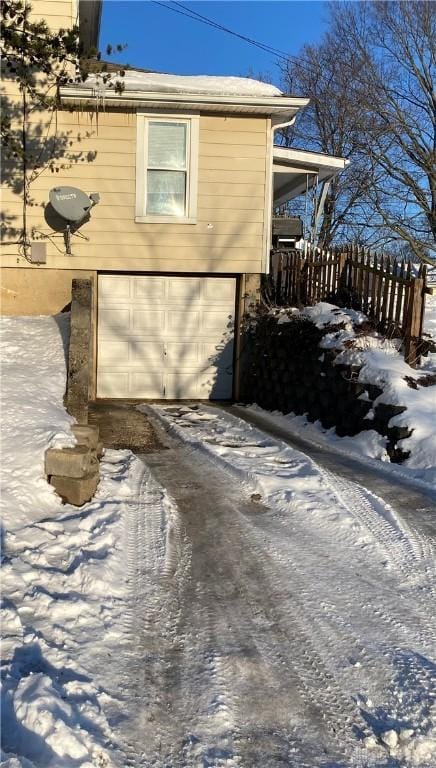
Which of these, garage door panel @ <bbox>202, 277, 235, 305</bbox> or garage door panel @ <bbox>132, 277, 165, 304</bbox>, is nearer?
garage door panel @ <bbox>132, 277, 165, 304</bbox>

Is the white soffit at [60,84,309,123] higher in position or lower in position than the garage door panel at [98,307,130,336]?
higher

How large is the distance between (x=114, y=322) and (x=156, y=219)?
73.2 inches

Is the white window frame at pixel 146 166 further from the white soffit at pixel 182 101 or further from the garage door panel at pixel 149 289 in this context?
the garage door panel at pixel 149 289

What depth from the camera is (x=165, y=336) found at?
10945mm

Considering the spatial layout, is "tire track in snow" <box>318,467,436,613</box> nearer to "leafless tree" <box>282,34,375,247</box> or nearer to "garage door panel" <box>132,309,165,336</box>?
"garage door panel" <box>132,309,165,336</box>

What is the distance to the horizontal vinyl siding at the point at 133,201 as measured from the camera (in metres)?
10.2

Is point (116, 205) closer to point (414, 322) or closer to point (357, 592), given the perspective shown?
point (414, 322)

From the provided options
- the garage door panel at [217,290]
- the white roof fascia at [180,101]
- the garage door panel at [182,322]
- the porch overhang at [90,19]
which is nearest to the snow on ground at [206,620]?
the garage door panel at [182,322]

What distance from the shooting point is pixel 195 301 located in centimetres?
1094

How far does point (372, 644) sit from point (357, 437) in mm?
4237

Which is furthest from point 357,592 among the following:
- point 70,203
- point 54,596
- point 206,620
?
point 70,203

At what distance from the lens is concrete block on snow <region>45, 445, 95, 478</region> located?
4.81 metres

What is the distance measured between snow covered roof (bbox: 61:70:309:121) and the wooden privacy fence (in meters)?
2.38

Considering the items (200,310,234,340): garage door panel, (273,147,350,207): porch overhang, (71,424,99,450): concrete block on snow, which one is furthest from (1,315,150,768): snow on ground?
(273,147,350,207): porch overhang
